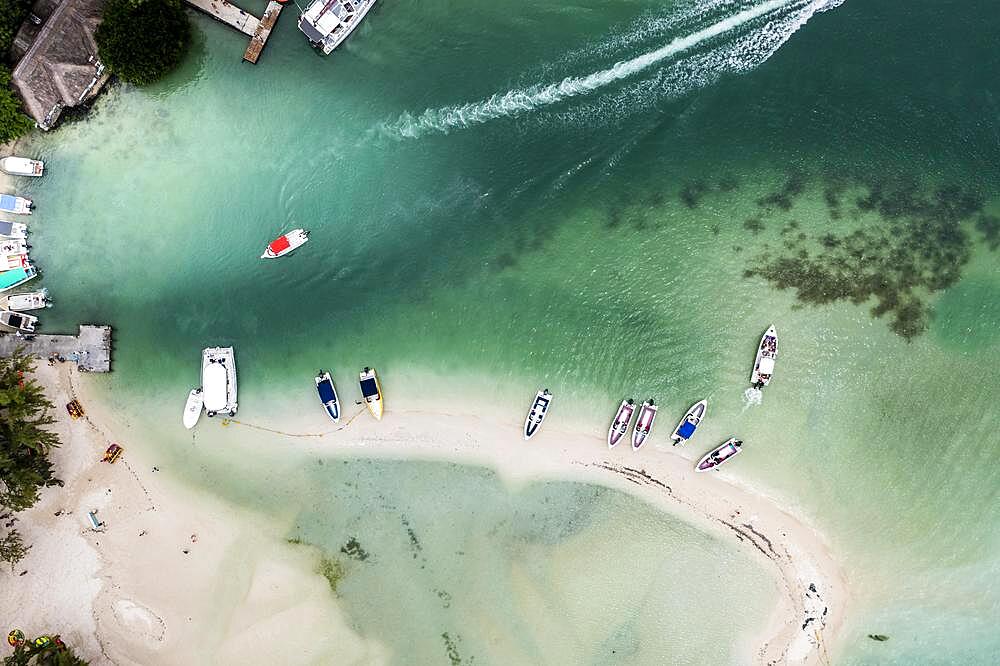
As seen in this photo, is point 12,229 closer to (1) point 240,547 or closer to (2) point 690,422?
(1) point 240,547

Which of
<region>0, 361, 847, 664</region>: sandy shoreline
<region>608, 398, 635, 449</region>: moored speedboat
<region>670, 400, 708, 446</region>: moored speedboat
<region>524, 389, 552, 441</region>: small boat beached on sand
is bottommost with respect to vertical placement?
<region>0, 361, 847, 664</region>: sandy shoreline

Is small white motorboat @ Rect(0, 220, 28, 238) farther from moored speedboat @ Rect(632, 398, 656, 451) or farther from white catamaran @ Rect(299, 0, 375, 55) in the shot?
moored speedboat @ Rect(632, 398, 656, 451)

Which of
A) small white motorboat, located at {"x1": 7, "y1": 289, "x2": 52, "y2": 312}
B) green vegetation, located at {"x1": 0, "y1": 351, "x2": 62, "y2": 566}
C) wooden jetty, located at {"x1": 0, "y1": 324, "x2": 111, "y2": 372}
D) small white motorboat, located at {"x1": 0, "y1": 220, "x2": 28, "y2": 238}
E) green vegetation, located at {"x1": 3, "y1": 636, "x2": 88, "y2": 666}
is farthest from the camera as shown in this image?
wooden jetty, located at {"x1": 0, "y1": 324, "x2": 111, "y2": 372}

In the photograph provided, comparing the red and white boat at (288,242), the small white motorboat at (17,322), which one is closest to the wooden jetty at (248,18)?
the red and white boat at (288,242)

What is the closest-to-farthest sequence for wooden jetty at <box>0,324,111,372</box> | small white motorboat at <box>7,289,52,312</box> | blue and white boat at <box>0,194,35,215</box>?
blue and white boat at <box>0,194,35,215</box> → small white motorboat at <box>7,289,52,312</box> → wooden jetty at <box>0,324,111,372</box>

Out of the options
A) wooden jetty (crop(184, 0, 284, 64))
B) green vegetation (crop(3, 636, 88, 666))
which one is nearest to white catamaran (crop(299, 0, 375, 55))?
wooden jetty (crop(184, 0, 284, 64))

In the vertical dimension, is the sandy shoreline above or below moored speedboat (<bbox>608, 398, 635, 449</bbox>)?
below

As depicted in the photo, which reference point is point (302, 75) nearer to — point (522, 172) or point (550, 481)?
point (522, 172)

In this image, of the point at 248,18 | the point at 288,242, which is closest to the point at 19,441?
the point at 288,242
